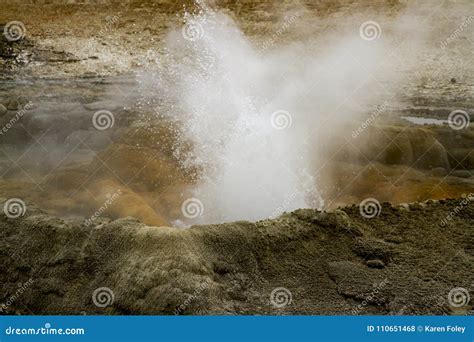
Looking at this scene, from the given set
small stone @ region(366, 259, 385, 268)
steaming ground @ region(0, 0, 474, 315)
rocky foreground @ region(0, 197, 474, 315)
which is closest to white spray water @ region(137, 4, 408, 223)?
steaming ground @ region(0, 0, 474, 315)

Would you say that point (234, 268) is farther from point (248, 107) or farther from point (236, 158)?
point (248, 107)

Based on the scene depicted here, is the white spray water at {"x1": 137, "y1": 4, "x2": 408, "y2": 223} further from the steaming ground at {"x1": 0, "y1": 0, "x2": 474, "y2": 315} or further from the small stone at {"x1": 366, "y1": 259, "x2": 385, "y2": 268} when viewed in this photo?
the small stone at {"x1": 366, "y1": 259, "x2": 385, "y2": 268}

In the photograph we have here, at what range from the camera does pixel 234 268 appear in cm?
381

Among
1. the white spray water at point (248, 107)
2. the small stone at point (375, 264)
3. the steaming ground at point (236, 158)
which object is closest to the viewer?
the steaming ground at point (236, 158)

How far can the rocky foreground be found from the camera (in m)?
3.56

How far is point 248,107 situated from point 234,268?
4438mm

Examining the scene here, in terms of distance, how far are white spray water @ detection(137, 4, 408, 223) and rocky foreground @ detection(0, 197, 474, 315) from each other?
1.34 m

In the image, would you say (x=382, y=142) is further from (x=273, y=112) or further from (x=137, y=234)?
(x=137, y=234)

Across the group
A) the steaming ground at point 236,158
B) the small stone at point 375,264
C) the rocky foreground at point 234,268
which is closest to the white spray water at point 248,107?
the steaming ground at point 236,158

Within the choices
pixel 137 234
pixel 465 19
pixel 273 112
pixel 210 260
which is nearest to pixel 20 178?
pixel 137 234

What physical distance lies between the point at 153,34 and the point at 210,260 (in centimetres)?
934

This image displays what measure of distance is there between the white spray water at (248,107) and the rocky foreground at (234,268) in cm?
134

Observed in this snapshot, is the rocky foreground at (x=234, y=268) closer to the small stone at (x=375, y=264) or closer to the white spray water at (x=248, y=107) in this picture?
the small stone at (x=375, y=264)

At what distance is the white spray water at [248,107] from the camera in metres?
5.80
